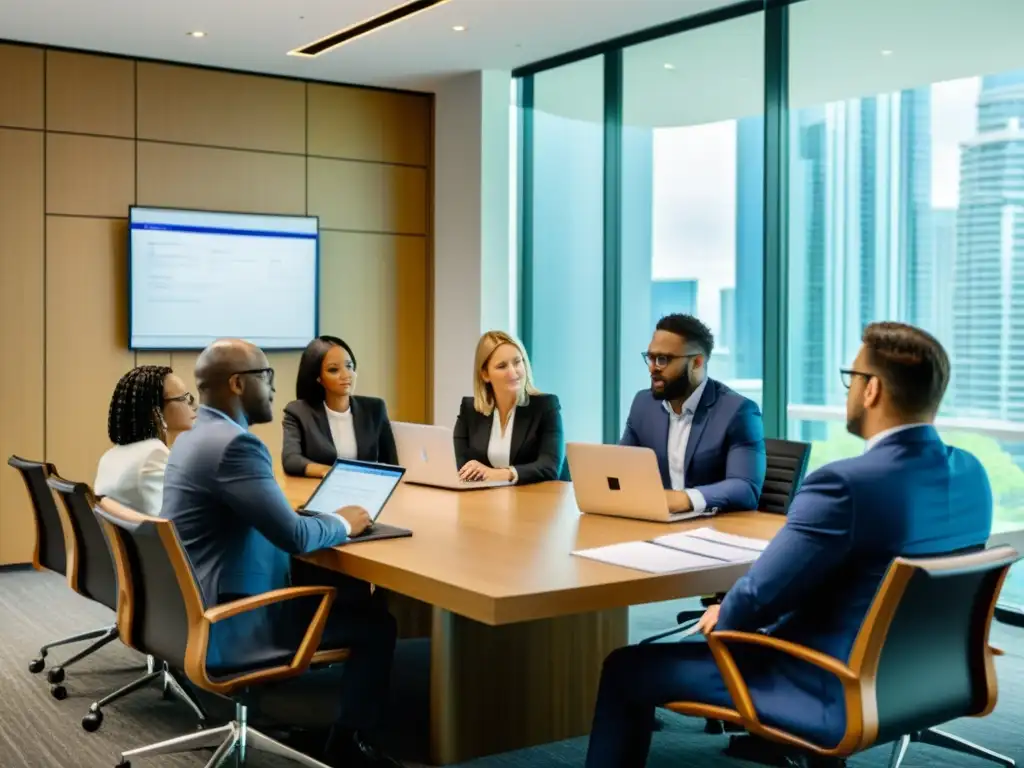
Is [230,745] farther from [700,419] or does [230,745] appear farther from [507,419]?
[507,419]

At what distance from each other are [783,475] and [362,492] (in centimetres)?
177

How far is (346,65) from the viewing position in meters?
8.51

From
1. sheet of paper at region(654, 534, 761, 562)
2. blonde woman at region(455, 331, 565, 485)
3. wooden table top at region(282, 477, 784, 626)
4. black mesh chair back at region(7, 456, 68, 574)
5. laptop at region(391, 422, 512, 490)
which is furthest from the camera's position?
blonde woman at region(455, 331, 565, 485)

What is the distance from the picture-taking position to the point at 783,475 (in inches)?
194

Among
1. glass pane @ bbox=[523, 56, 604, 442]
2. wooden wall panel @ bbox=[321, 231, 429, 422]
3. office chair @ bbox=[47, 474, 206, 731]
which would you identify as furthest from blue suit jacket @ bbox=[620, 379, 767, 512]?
wooden wall panel @ bbox=[321, 231, 429, 422]

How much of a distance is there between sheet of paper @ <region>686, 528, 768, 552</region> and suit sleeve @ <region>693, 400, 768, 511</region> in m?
0.43

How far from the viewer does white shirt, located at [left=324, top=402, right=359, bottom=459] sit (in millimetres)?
6004

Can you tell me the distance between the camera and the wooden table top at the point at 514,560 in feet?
10.3

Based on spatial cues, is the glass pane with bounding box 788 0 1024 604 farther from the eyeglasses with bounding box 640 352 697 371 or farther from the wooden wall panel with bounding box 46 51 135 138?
the wooden wall panel with bounding box 46 51 135 138

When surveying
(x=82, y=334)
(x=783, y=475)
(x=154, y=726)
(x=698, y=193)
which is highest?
(x=698, y=193)

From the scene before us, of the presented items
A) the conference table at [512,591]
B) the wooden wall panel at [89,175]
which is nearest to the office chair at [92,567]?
the conference table at [512,591]

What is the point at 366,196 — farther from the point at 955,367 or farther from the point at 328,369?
the point at 955,367

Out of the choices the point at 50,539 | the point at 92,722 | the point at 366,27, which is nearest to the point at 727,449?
the point at 92,722

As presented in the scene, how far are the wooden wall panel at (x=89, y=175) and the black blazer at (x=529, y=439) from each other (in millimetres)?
3466
